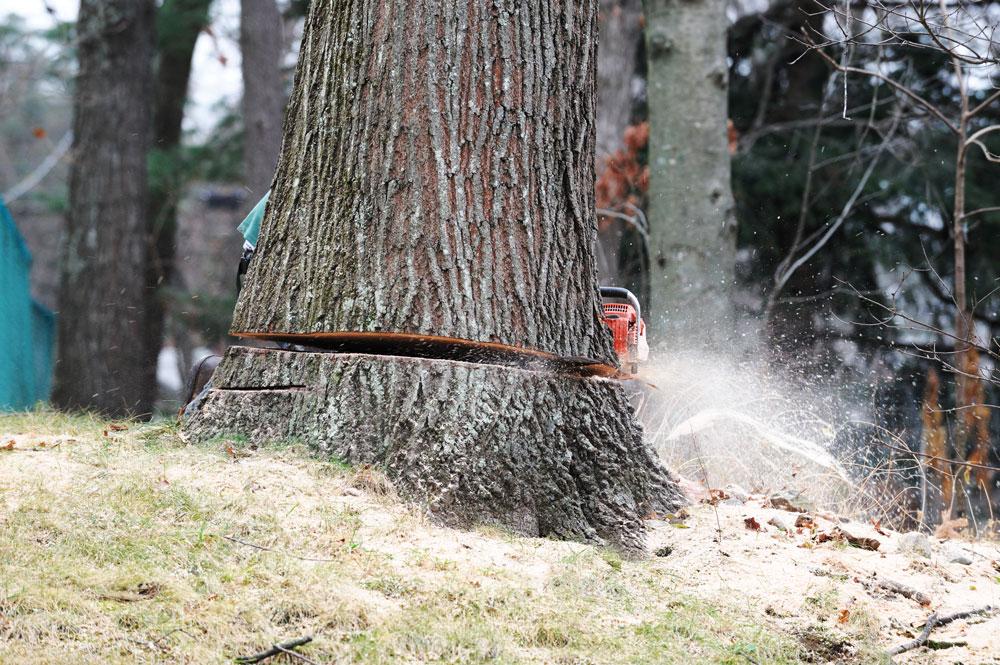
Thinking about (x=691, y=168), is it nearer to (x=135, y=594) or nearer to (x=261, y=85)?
(x=135, y=594)

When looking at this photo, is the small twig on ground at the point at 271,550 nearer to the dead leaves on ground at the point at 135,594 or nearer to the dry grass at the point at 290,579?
the dry grass at the point at 290,579

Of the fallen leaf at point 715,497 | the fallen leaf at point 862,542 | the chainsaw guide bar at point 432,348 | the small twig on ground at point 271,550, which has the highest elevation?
the chainsaw guide bar at point 432,348

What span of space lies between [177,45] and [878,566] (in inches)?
515

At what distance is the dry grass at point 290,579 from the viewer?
7.61 feet

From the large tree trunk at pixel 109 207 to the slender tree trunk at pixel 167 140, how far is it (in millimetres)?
1446

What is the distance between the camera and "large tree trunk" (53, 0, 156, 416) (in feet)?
32.7

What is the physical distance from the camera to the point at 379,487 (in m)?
3.18

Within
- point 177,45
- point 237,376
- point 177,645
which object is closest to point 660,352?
point 237,376

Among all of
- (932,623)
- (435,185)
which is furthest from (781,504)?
(435,185)

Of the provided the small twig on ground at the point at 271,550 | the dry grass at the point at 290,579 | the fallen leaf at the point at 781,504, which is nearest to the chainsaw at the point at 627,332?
the fallen leaf at the point at 781,504

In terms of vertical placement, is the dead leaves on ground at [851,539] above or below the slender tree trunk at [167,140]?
below

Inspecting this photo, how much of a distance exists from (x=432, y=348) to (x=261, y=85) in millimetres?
9006

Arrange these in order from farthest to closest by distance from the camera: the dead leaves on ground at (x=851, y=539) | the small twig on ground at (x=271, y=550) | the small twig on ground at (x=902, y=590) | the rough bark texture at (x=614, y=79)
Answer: the rough bark texture at (x=614, y=79) → the dead leaves on ground at (x=851, y=539) → the small twig on ground at (x=902, y=590) → the small twig on ground at (x=271, y=550)

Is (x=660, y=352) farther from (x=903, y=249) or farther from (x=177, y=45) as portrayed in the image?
(x=177, y=45)
